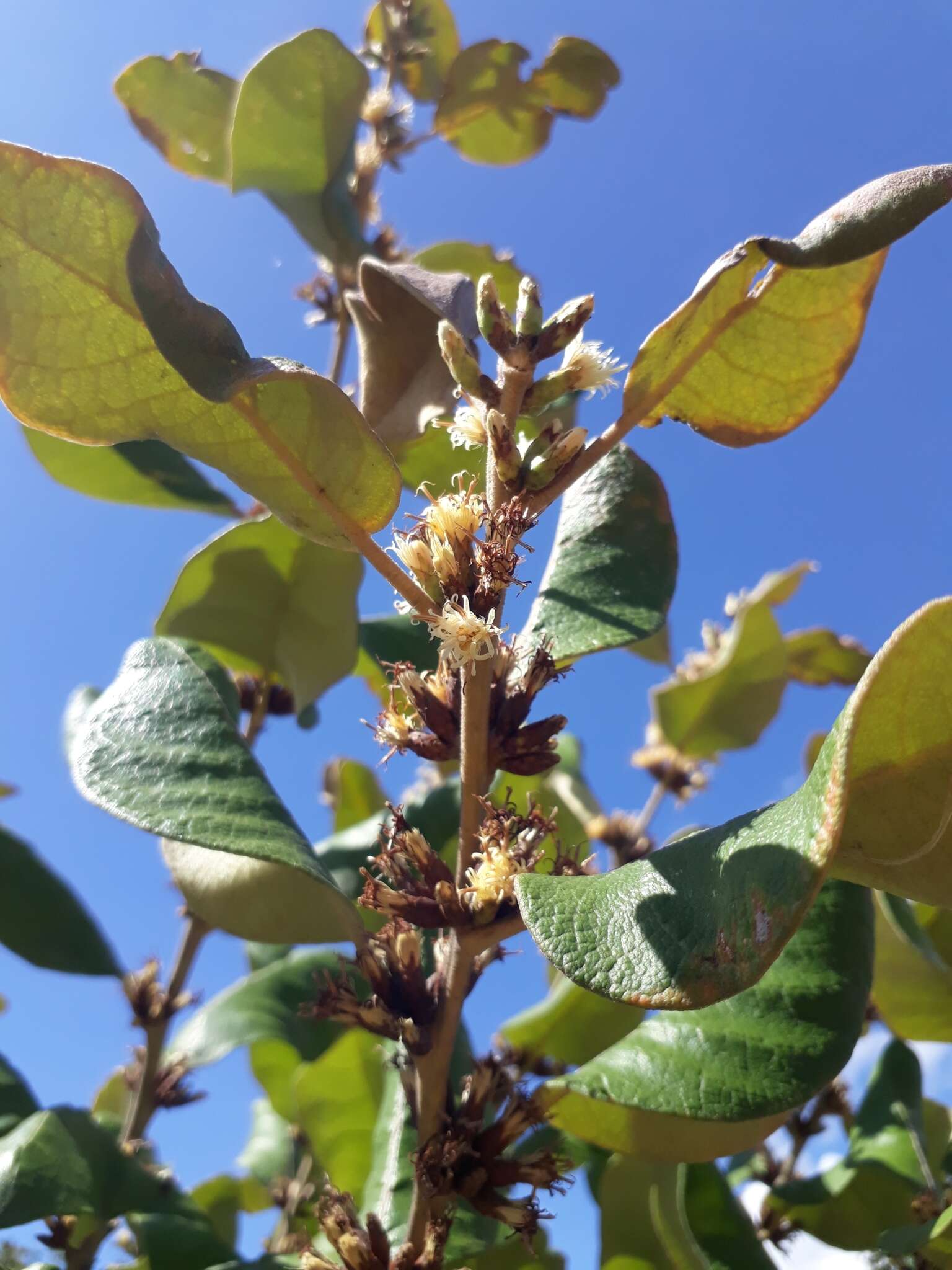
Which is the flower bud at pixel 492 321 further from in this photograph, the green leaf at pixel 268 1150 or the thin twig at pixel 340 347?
the green leaf at pixel 268 1150

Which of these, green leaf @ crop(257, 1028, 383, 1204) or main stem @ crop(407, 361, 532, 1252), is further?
green leaf @ crop(257, 1028, 383, 1204)

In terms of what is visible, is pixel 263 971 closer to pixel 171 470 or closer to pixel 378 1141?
pixel 378 1141

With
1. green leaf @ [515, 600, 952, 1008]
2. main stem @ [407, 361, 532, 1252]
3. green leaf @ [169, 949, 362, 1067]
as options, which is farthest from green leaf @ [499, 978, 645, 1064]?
green leaf @ [515, 600, 952, 1008]

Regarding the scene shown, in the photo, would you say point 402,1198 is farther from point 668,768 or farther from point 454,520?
point 668,768

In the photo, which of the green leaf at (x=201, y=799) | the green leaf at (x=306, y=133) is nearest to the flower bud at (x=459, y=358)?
the green leaf at (x=201, y=799)

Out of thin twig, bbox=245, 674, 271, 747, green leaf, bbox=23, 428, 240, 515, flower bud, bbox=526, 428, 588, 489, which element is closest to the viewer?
flower bud, bbox=526, 428, 588, 489

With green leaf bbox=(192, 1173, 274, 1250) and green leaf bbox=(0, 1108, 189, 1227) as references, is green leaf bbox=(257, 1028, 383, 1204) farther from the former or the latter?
green leaf bbox=(192, 1173, 274, 1250)

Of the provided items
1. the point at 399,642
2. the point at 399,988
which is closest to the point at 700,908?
the point at 399,988
